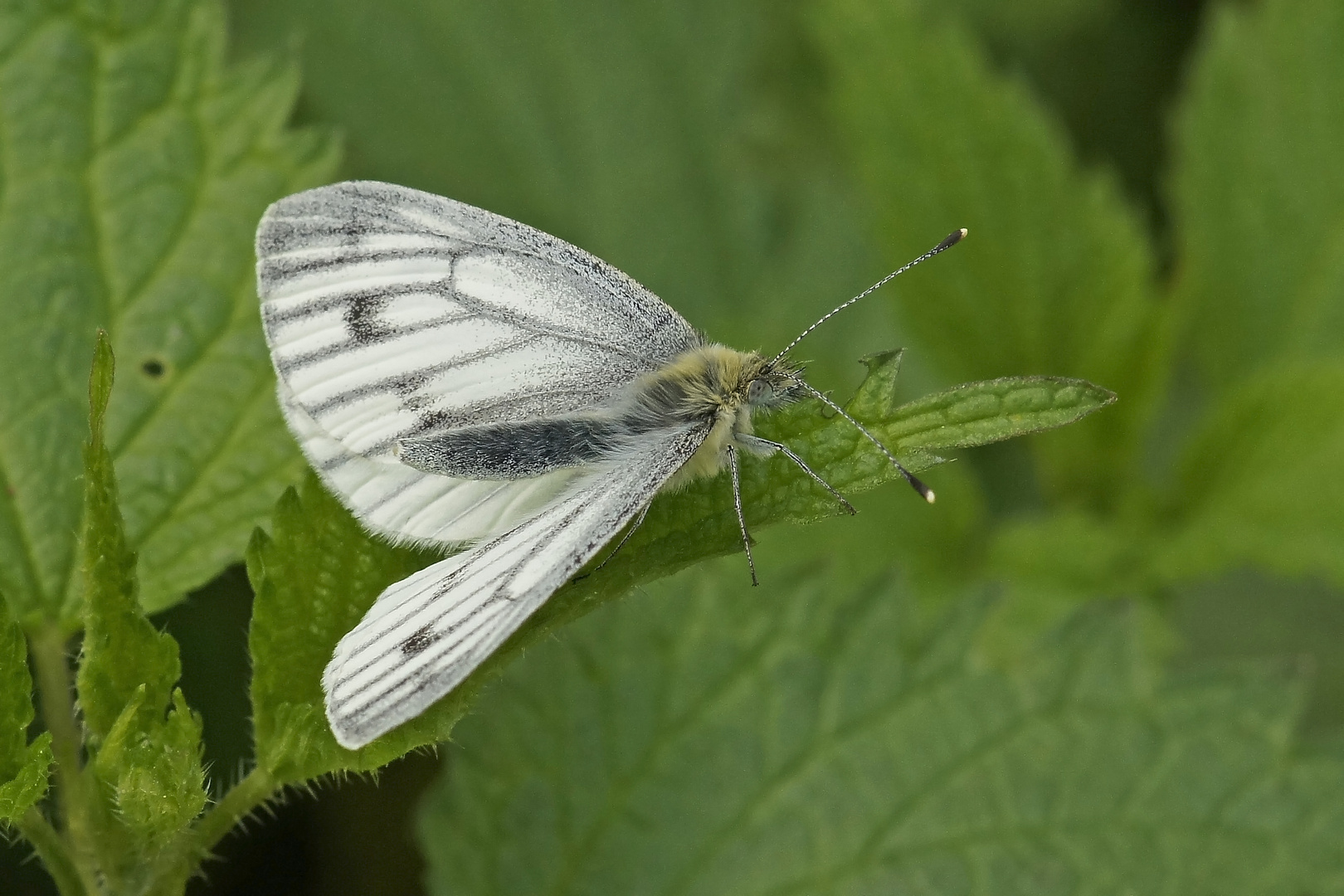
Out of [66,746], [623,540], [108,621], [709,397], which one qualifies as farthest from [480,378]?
[66,746]

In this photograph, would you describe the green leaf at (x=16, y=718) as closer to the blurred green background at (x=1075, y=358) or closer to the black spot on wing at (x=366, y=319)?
the black spot on wing at (x=366, y=319)

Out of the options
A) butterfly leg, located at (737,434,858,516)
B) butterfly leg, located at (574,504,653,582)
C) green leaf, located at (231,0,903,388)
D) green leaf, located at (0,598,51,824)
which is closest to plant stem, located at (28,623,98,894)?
green leaf, located at (0,598,51,824)

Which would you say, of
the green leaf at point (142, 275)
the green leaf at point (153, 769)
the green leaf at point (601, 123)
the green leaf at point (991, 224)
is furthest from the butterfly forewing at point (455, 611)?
the green leaf at point (601, 123)

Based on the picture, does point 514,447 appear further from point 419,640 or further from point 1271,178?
point 1271,178

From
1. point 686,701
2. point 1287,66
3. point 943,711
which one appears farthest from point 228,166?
point 1287,66

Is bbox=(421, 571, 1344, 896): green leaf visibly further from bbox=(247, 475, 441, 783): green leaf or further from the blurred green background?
bbox=(247, 475, 441, 783): green leaf

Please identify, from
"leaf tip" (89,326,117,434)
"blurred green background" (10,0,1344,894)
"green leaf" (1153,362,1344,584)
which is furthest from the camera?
"blurred green background" (10,0,1344,894)
